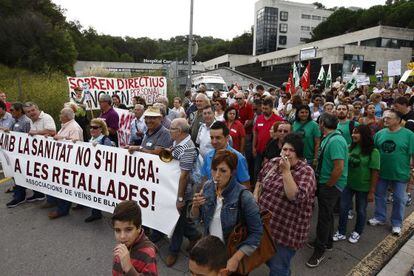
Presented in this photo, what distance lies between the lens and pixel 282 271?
261 cm

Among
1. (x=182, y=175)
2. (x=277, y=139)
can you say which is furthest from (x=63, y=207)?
(x=277, y=139)

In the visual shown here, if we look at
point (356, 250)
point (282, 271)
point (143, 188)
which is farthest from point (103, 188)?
point (356, 250)

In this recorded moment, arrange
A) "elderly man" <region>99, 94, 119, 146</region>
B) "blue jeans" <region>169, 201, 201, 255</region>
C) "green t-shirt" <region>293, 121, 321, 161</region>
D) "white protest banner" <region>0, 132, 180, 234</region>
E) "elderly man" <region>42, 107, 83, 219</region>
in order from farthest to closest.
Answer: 1. "elderly man" <region>99, 94, 119, 146</region>
2. "elderly man" <region>42, 107, 83, 219</region>
3. "green t-shirt" <region>293, 121, 321, 161</region>
4. "white protest banner" <region>0, 132, 180, 234</region>
5. "blue jeans" <region>169, 201, 201, 255</region>

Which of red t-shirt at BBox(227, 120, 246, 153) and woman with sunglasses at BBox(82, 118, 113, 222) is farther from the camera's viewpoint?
red t-shirt at BBox(227, 120, 246, 153)

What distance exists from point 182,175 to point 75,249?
1650 millimetres

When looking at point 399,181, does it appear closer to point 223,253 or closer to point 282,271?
point 282,271

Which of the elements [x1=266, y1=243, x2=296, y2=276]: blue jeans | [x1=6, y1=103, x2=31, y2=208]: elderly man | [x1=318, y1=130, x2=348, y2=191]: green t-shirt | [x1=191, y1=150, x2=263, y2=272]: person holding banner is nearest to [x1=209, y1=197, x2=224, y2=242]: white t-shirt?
[x1=191, y1=150, x2=263, y2=272]: person holding banner

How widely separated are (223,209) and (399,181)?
10.5 feet

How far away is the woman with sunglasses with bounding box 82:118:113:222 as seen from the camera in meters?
4.28

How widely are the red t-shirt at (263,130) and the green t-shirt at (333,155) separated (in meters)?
1.64

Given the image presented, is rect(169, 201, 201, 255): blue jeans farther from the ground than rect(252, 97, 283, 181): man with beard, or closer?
closer

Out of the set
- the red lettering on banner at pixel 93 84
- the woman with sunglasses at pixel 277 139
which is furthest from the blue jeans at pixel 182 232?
the red lettering on banner at pixel 93 84

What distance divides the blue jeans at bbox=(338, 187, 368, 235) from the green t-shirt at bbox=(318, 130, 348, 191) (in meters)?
0.68

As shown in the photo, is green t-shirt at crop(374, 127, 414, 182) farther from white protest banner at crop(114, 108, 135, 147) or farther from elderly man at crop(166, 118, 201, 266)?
white protest banner at crop(114, 108, 135, 147)
